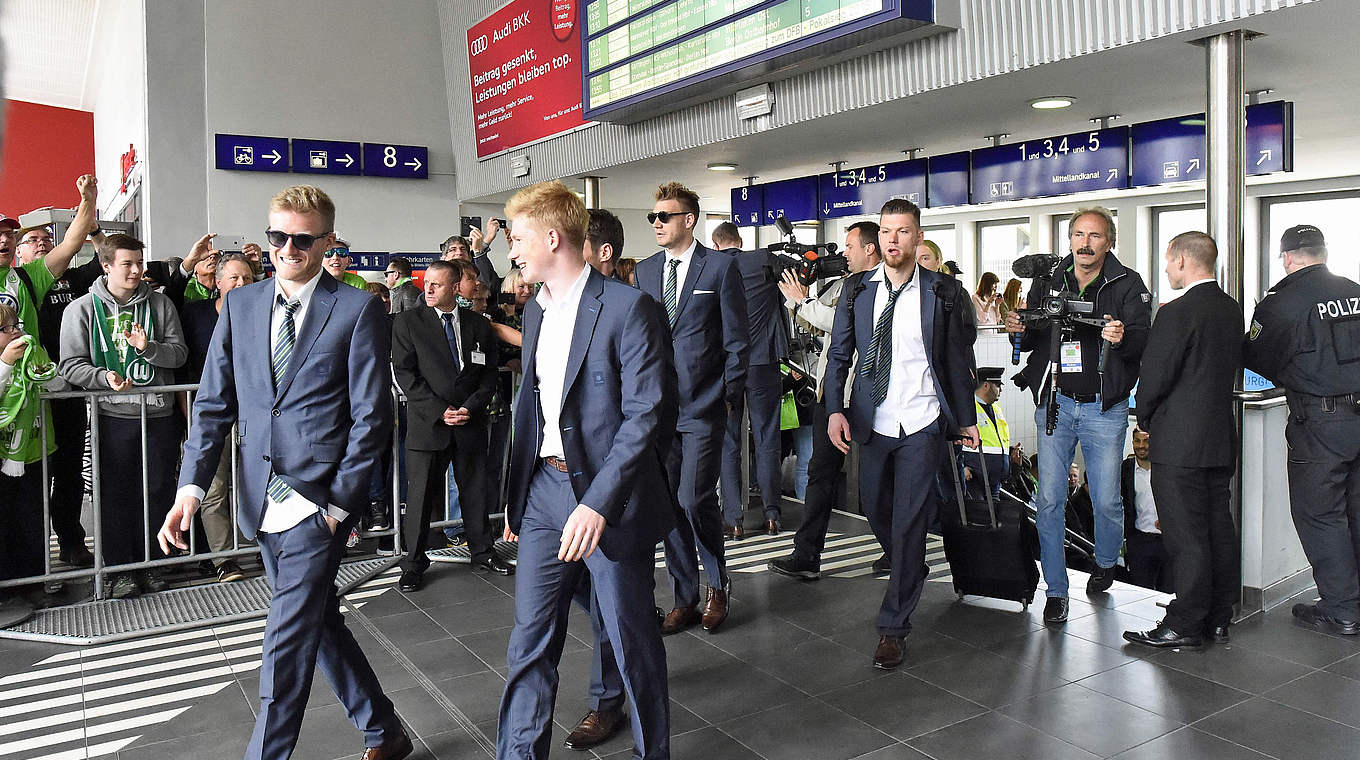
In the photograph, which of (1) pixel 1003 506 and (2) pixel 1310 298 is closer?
(2) pixel 1310 298

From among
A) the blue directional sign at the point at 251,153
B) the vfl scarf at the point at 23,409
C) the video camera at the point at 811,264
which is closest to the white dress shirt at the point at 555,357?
the vfl scarf at the point at 23,409

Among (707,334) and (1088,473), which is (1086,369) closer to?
(1088,473)

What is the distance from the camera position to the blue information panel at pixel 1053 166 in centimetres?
783

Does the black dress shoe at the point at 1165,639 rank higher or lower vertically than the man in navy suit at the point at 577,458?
lower

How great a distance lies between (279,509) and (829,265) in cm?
412

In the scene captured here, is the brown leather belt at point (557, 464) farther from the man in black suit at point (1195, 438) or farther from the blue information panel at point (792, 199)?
the blue information panel at point (792, 199)

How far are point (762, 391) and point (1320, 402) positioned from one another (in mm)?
3265

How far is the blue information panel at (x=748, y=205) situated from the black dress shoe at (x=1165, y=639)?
25.7 feet

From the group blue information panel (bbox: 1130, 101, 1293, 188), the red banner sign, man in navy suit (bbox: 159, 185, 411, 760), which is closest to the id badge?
blue information panel (bbox: 1130, 101, 1293, 188)

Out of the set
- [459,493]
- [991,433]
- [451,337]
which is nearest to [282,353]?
[451,337]

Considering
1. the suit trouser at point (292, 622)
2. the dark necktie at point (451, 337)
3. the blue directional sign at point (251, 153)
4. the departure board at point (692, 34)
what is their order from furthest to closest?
the blue directional sign at point (251, 153) → the departure board at point (692, 34) → the dark necktie at point (451, 337) → the suit trouser at point (292, 622)

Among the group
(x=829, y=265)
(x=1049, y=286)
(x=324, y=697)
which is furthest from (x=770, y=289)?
(x=324, y=697)

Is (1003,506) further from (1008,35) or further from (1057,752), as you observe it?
(1008,35)

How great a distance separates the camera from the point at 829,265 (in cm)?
634
